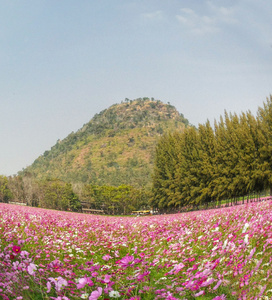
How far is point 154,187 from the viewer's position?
A: 53.1 meters

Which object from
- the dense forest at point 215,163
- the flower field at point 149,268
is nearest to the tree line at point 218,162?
the dense forest at point 215,163

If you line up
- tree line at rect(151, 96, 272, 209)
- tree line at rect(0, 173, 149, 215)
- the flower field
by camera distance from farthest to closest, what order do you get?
tree line at rect(0, 173, 149, 215) < tree line at rect(151, 96, 272, 209) < the flower field

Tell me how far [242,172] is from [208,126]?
35.6 ft

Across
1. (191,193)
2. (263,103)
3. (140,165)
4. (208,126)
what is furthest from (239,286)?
(140,165)

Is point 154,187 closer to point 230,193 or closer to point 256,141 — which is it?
point 230,193

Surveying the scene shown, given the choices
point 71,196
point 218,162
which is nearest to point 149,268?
point 218,162

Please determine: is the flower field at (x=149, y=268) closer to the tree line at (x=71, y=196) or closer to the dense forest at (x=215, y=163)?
the dense forest at (x=215, y=163)

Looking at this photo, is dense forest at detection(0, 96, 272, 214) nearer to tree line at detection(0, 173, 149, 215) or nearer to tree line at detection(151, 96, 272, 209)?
tree line at detection(151, 96, 272, 209)

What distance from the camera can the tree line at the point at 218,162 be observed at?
1320 inches

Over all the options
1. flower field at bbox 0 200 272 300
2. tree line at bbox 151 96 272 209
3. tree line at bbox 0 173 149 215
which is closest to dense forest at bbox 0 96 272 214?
tree line at bbox 151 96 272 209

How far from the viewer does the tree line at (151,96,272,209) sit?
3353cm

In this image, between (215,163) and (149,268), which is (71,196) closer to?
(215,163)

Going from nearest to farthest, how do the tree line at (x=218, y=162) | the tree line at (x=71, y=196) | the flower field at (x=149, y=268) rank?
the flower field at (x=149, y=268) < the tree line at (x=218, y=162) < the tree line at (x=71, y=196)

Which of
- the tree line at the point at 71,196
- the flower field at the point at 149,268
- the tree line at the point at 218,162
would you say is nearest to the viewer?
the flower field at the point at 149,268
